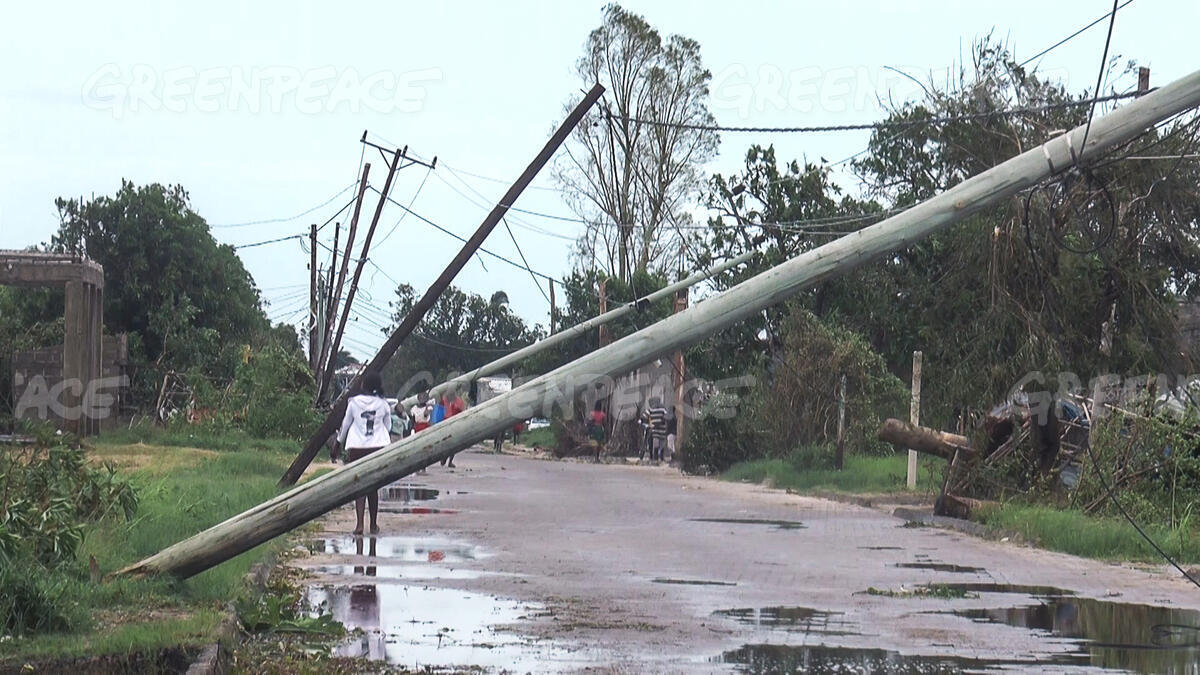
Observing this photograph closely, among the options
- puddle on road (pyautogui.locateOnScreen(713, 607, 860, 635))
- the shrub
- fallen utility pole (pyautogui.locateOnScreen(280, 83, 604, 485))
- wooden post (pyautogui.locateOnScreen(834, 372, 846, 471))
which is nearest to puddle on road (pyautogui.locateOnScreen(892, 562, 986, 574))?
puddle on road (pyautogui.locateOnScreen(713, 607, 860, 635))

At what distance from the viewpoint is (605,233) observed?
5825 centimetres

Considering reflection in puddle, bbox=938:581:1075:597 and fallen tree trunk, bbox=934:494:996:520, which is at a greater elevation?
fallen tree trunk, bbox=934:494:996:520

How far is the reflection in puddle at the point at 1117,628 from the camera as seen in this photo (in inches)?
373

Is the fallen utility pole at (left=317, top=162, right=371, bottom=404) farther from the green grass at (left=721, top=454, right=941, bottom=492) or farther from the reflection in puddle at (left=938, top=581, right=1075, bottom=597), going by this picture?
the reflection in puddle at (left=938, top=581, right=1075, bottom=597)

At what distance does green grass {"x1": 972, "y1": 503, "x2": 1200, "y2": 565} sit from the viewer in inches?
627

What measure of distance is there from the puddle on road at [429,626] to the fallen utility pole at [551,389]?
92 cm

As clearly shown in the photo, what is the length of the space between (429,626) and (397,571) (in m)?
3.43

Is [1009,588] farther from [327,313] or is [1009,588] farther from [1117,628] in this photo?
[327,313]

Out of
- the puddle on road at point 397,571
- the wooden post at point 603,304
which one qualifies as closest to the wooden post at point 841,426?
the puddle on road at point 397,571

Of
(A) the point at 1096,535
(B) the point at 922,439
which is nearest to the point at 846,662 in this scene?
(A) the point at 1096,535

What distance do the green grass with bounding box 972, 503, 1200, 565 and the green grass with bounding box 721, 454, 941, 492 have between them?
5.21m

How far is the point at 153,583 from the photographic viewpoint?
396 inches

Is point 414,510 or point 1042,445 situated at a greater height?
point 1042,445

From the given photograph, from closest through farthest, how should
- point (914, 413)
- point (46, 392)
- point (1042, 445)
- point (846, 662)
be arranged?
point (846, 662), point (1042, 445), point (914, 413), point (46, 392)
